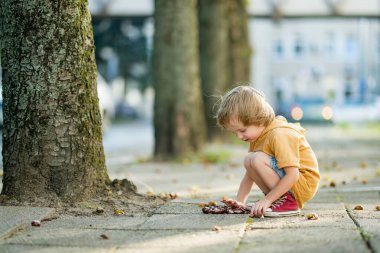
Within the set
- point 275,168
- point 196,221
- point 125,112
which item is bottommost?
point 125,112

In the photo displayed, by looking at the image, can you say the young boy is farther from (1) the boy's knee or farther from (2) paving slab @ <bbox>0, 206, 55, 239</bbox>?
(2) paving slab @ <bbox>0, 206, 55, 239</bbox>

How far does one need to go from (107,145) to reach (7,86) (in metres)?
12.7

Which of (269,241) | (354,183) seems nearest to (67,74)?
(269,241)

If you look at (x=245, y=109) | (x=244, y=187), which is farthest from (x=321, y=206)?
(x=245, y=109)

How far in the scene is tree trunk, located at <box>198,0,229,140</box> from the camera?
16.7 metres

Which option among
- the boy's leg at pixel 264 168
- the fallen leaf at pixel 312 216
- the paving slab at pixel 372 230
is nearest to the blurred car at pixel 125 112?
the boy's leg at pixel 264 168

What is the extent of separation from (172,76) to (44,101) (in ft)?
20.7

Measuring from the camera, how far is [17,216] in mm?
5250

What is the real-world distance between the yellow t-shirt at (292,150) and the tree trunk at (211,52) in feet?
36.1

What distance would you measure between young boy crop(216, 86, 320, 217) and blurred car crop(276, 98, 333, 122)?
3055 centimetres

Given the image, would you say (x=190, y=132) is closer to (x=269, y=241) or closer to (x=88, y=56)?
(x=88, y=56)

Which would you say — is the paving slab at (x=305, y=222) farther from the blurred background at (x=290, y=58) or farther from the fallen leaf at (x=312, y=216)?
the blurred background at (x=290, y=58)

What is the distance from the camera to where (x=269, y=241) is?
4.43m

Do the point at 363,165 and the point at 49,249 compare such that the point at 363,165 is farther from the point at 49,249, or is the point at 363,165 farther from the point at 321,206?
the point at 49,249
